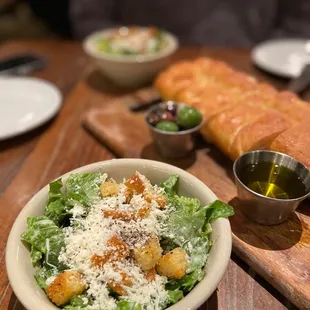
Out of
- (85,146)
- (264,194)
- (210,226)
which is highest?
(210,226)

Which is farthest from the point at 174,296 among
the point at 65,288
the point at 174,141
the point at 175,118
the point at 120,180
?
the point at 175,118

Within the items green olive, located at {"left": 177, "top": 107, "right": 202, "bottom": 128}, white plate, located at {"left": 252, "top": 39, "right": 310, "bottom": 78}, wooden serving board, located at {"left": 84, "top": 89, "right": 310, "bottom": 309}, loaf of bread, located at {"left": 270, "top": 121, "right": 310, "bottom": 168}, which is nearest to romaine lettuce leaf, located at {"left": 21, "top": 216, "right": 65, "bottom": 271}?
wooden serving board, located at {"left": 84, "top": 89, "right": 310, "bottom": 309}

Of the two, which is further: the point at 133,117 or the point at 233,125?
the point at 133,117

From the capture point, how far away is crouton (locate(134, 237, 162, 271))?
1160 millimetres

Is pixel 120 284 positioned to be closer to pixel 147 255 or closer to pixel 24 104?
pixel 147 255

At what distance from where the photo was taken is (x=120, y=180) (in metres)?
1.57

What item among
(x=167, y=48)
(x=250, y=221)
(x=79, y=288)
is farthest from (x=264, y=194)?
(x=167, y=48)

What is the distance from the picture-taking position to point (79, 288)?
112 cm

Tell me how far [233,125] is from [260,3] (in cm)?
269

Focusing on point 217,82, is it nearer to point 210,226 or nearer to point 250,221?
point 250,221

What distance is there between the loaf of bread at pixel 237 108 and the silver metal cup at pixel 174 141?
0.44 feet

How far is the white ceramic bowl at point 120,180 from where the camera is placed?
1.08 meters

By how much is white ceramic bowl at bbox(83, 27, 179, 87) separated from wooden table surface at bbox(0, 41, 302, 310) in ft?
0.41

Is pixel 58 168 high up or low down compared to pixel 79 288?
down
